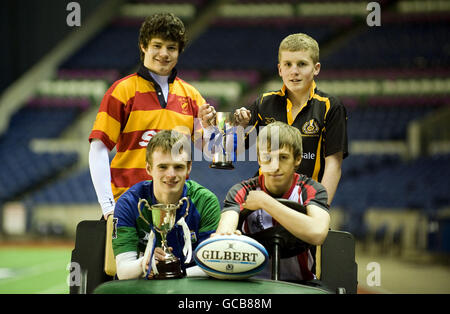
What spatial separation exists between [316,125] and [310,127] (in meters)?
0.03

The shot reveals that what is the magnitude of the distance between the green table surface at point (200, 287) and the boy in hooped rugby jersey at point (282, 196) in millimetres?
189

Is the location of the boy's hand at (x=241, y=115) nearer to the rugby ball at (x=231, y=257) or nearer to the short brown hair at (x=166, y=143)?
the short brown hair at (x=166, y=143)

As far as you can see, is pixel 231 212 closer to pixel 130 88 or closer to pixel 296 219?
pixel 296 219

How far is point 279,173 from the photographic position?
6.38 feet

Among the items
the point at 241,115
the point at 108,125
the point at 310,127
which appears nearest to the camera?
the point at 241,115

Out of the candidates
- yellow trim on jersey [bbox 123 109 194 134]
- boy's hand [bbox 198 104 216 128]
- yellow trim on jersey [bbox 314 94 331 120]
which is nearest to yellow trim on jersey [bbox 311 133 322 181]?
yellow trim on jersey [bbox 314 94 331 120]

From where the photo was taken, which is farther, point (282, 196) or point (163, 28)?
point (163, 28)

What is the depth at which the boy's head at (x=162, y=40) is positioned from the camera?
2281mm

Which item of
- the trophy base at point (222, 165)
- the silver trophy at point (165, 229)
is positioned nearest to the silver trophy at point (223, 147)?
the trophy base at point (222, 165)

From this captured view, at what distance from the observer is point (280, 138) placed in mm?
1908

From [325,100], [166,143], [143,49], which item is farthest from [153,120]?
[325,100]

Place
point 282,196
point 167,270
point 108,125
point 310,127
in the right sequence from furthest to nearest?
point 310,127, point 108,125, point 282,196, point 167,270

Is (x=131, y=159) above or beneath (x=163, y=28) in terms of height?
beneath
